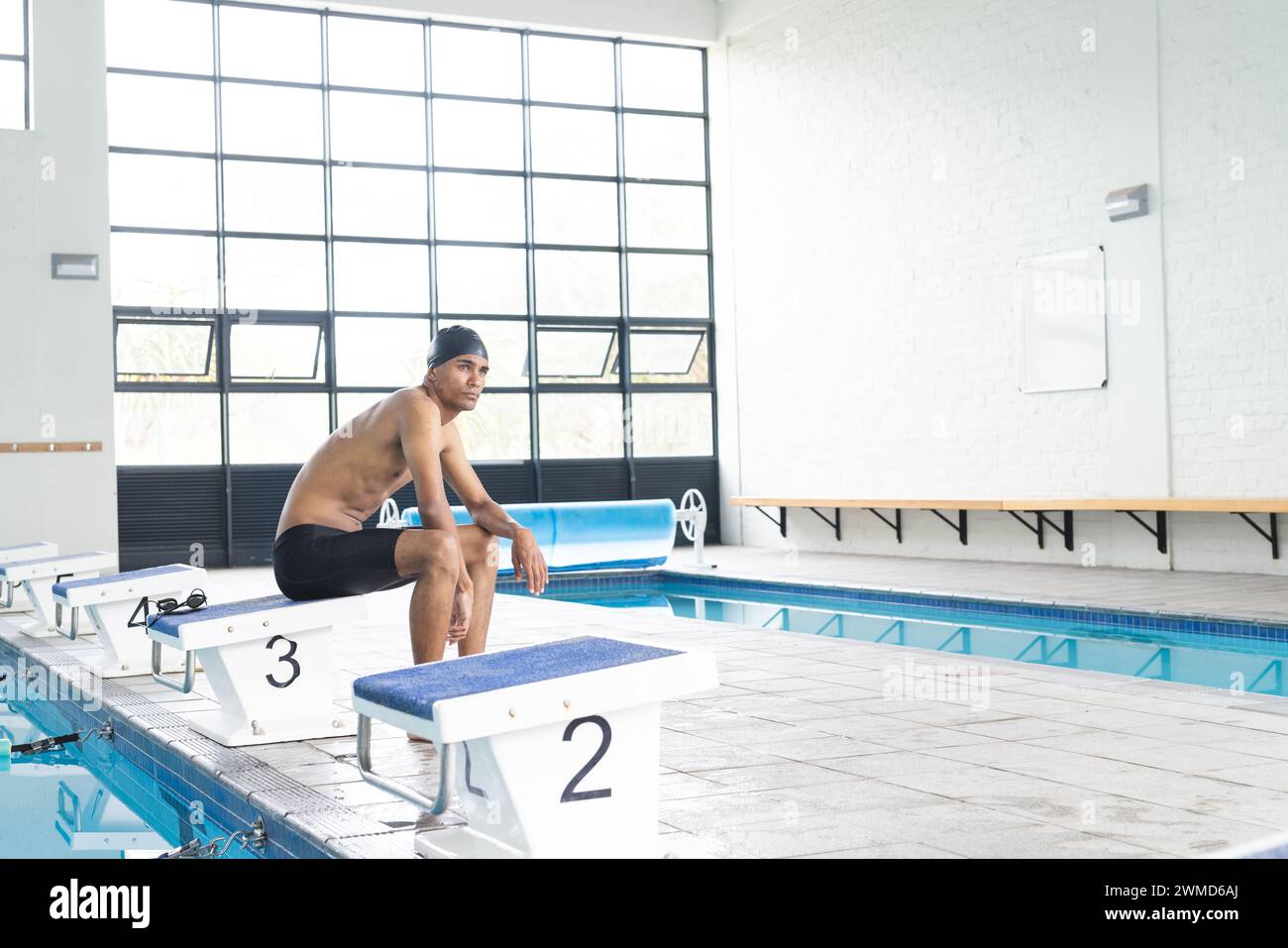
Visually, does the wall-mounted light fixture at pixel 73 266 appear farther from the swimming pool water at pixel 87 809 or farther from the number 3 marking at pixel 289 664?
the number 3 marking at pixel 289 664

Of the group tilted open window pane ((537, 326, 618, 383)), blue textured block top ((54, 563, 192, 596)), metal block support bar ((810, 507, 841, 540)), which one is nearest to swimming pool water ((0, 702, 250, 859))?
blue textured block top ((54, 563, 192, 596))

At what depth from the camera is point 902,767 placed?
2.86 metres

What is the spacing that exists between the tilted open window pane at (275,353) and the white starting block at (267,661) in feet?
25.3

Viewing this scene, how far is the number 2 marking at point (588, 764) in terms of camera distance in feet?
6.76

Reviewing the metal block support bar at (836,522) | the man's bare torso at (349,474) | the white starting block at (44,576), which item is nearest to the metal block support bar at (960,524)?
the metal block support bar at (836,522)

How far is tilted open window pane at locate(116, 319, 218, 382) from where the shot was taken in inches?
413

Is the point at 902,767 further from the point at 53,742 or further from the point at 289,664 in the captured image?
the point at 53,742

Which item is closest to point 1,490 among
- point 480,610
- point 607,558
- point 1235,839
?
point 607,558

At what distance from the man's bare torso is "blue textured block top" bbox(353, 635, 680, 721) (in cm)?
90

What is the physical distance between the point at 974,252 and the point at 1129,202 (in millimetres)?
1509

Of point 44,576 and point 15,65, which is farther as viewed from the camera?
point 15,65

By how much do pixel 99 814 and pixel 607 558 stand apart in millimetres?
5911

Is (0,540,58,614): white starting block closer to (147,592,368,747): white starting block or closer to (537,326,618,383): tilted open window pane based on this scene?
(147,592,368,747): white starting block

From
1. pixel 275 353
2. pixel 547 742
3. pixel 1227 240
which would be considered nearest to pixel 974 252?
pixel 1227 240
